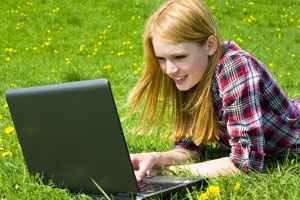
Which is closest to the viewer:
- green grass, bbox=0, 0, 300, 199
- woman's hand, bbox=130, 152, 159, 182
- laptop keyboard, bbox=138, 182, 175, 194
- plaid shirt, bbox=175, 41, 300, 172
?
laptop keyboard, bbox=138, 182, 175, 194

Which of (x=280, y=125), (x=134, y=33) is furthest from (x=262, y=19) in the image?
(x=280, y=125)

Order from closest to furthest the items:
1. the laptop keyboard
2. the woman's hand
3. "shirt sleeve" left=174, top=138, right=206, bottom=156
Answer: the laptop keyboard
the woman's hand
"shirt sleeve" left=174, top=138, right=206, bottom=156

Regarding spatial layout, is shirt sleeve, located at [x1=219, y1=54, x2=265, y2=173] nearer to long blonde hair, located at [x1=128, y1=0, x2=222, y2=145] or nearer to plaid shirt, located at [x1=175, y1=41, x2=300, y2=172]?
plaid shirt, located at [x1=175, y1=41, x2=300, y2=172]

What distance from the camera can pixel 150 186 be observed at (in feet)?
8.48

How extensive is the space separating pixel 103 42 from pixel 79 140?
21.3 ft

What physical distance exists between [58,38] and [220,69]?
6.54 meters

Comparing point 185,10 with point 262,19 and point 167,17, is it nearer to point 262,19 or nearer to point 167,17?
point 167,17

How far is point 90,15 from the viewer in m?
10.1

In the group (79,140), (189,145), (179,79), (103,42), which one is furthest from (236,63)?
(103,42)

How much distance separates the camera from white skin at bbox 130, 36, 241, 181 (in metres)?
2.81

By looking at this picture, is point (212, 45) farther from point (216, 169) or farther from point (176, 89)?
point (216, 169)

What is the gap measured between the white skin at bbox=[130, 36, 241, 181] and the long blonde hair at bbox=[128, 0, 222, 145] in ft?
0.10

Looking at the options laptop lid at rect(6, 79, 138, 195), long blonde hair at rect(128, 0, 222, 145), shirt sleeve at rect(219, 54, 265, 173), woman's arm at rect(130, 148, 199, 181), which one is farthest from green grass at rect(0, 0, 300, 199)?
shirt sleeve at rect(219, 54, 265, 173)

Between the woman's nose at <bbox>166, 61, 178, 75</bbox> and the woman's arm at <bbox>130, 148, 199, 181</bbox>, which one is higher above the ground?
the woman's nose at <bbox>166, 61, 178, 75</bbox>
